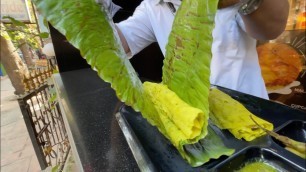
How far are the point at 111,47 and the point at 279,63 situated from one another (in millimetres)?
1556

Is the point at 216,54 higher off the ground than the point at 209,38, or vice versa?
the point at 209,38

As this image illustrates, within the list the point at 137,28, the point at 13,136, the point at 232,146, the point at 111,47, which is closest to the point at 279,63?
the point at 137,28

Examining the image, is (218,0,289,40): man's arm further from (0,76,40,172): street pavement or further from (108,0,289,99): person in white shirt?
(0,76,40,172): street pavement

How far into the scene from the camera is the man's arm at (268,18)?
1.89 ft

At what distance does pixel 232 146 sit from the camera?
406 mm

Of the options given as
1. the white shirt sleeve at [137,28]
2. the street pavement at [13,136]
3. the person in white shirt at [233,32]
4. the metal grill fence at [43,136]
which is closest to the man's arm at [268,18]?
the person in white shirt at [233,32]

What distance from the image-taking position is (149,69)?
1.75 meters

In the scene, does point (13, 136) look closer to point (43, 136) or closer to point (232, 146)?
point (43, 136)

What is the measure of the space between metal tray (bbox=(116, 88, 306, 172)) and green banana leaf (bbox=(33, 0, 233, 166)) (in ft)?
0.07

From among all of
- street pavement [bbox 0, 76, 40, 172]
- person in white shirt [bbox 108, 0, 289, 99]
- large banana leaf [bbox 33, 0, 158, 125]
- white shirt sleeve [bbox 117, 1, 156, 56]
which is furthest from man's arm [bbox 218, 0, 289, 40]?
street pavement [bbox 0, 76, 40, 172]

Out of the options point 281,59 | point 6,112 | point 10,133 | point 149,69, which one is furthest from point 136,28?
point 6,112

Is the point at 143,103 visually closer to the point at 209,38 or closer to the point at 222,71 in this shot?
the point at 209,38

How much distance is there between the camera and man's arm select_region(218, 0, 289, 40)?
1.89ft

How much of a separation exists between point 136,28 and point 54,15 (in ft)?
2.66
